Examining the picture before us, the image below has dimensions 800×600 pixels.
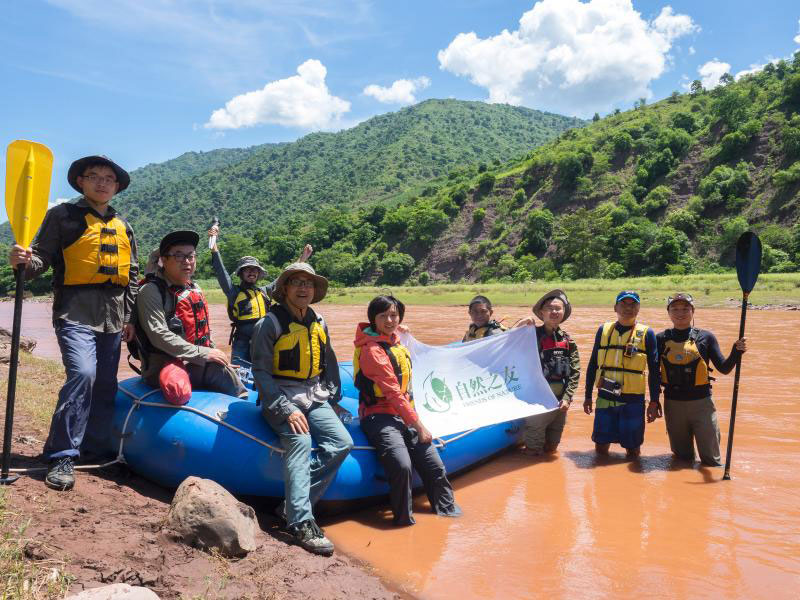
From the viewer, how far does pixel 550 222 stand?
60.2m

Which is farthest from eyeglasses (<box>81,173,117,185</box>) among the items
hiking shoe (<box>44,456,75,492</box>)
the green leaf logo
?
the green leaf logo

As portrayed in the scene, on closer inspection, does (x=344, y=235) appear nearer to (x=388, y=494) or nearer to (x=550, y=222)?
(x=550, y=222)

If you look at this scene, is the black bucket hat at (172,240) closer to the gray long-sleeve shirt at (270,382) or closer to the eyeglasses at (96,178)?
the eyeglasses at (96,178)

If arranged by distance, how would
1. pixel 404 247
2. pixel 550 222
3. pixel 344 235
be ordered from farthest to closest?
pixel 344 235
pixel 404 247
pixel 550 222

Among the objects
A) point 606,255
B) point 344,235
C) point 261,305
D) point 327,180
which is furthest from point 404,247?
point 327,180

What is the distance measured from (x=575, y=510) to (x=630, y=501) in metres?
0.53

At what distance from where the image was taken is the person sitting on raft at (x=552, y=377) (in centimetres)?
628

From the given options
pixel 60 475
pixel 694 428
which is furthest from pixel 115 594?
pixel 694 428

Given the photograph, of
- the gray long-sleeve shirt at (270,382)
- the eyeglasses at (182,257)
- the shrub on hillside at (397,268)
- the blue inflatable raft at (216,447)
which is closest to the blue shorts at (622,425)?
the blue inflatable raft at (216,447)

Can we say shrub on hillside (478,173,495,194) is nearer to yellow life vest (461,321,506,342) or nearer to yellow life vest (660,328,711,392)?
yellow life vest (461,321,506,342)

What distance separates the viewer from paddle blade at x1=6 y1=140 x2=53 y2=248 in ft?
13.1

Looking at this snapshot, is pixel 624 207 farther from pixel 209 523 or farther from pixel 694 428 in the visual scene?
pixel 209 523

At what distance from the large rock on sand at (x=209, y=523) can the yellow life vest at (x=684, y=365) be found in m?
4.11

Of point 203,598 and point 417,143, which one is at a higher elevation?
point 417,143
